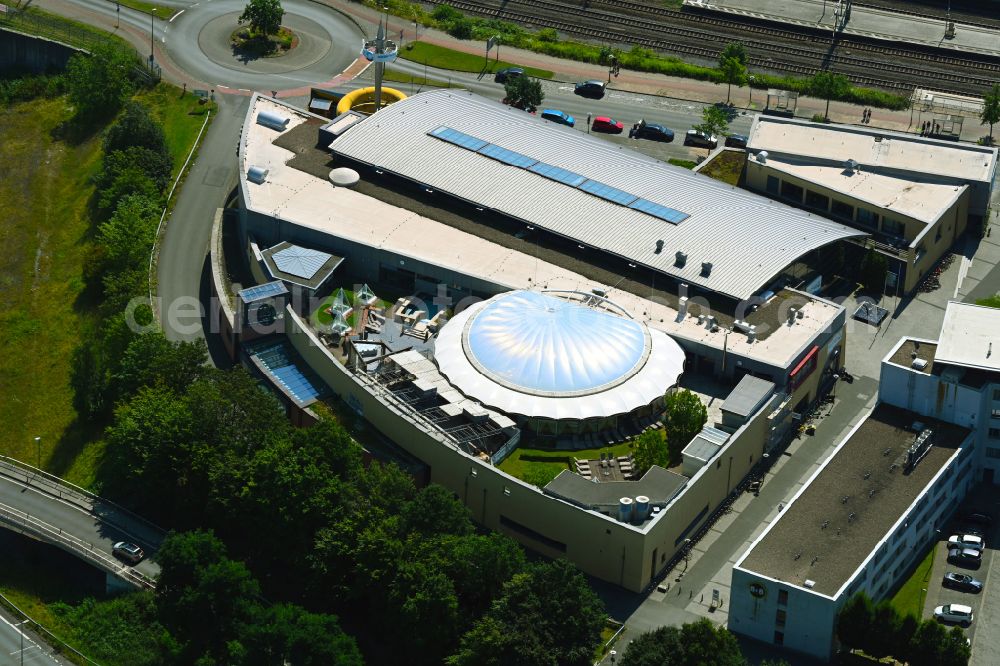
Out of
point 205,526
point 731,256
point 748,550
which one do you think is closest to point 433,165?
point 731,256

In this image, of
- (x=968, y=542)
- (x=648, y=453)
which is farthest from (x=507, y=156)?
(x=968, y=542)

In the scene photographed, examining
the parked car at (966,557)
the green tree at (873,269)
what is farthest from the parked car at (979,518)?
the green tree at (873,269)

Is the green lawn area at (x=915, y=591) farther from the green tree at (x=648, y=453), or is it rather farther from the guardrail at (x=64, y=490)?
the guardrail at (x=64, y=490)

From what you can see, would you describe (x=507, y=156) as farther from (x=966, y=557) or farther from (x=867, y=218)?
(x=966, y=557)

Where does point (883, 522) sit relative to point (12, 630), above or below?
above

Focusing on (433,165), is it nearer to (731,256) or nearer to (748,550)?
(731,256)

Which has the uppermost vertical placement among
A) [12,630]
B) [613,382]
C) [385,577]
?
[613,382]
